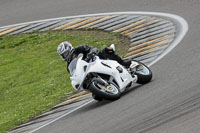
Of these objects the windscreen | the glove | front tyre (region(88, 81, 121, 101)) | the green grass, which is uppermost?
the glove

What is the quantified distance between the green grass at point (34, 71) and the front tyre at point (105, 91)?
238 cm

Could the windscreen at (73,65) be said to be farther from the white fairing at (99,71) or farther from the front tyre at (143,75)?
the front tyre at (143,75)

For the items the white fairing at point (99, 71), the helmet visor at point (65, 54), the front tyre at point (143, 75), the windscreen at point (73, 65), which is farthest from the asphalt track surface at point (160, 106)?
the helmet visor at point (65, 54)

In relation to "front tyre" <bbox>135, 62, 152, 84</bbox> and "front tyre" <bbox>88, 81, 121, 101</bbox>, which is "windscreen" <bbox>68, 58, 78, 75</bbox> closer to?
"front tyre" <bbox>88, 81, 121, 101</bbox>

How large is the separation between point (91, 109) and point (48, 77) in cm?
483

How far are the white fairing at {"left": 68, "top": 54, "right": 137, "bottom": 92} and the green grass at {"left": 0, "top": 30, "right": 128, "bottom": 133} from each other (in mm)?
1999

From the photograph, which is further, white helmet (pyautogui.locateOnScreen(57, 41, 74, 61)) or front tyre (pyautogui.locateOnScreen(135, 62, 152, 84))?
front tyre (pyautogui.locateOnScreen(135, 62, 152, 84))

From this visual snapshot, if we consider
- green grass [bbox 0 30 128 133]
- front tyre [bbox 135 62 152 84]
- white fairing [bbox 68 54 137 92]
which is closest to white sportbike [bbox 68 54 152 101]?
white fairing [bbox 68 54 137 92]

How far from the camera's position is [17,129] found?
11742 mm

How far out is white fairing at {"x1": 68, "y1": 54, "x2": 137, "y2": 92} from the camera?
36.6 feet

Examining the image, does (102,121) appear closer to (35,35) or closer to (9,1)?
(35,35)

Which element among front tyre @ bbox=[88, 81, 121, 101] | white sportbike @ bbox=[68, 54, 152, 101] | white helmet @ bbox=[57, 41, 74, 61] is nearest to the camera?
front tyre @ bbox=[88, 81, 121, 101]

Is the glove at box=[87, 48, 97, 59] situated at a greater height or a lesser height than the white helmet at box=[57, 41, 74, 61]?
lesser

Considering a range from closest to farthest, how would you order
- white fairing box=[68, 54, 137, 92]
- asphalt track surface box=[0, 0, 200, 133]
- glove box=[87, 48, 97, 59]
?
asphalt track surface box=[0, 0, 200, 133] < white fairing box=[68, 54, 137, 92] < glove box=[87, 48, 97, 59]
